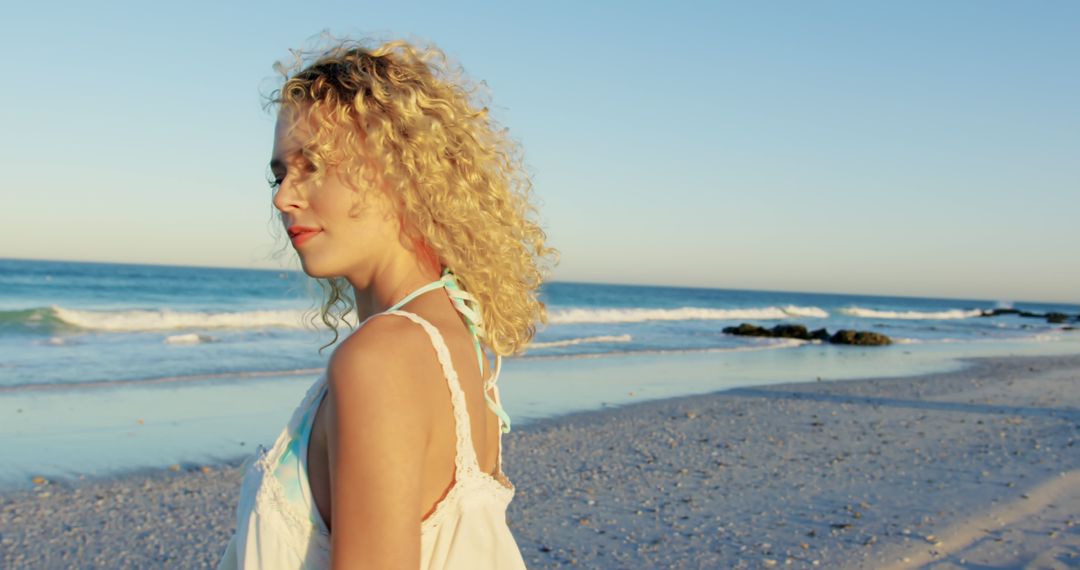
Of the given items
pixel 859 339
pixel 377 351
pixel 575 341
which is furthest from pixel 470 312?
pixel 859 339

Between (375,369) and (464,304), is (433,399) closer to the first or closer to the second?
(375,369)

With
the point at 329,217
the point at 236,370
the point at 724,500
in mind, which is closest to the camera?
the point at 329,217

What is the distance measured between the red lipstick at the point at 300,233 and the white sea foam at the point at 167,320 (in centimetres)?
2318

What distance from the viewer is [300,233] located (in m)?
1.55

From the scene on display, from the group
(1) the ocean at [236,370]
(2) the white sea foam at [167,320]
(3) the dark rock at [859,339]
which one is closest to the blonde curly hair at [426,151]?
(1) the ocean at [236,370]

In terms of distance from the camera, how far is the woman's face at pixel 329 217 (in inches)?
59.9

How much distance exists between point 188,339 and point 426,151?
2026 cm

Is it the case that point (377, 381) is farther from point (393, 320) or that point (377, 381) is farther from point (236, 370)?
point (236, 370)

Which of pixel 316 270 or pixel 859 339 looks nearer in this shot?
pixel 316 270

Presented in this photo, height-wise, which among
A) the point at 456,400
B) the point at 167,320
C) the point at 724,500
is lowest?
the point at 167,320

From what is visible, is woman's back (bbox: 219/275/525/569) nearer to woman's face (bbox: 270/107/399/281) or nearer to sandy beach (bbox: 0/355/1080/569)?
woman's face (bbox: 270/107/399/281)

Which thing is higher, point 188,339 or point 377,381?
point 377,381

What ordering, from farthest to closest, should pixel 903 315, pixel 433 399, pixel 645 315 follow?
1. pixel 903 315
2. pixel 645 315
3. pixel 433 399

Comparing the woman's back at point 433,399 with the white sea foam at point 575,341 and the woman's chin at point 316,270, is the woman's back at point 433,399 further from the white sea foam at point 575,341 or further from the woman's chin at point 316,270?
the white sea foam at point 575,341
